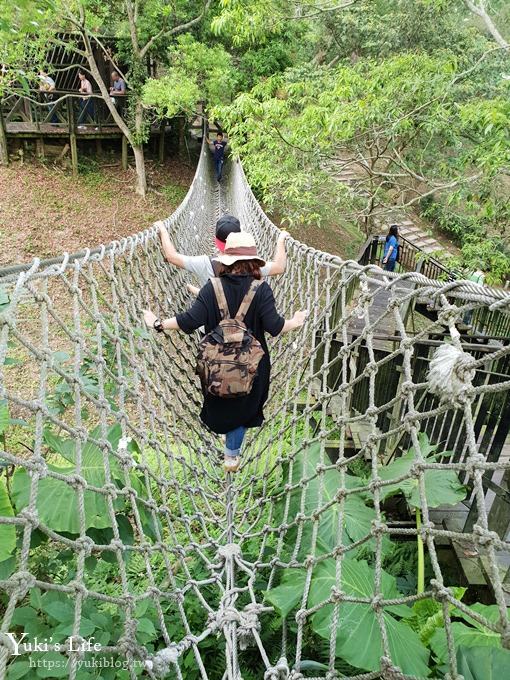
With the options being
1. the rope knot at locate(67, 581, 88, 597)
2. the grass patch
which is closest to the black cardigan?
the rope knot at locate(67, 581, 88, 597)

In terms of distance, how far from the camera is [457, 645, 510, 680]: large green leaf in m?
0.71

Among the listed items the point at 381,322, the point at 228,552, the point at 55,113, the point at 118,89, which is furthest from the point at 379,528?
the point at 55,113

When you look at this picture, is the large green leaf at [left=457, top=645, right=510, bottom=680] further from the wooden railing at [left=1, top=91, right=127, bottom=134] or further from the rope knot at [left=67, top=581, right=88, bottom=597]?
the wooden railing at [left=1, top=91, right=127, bottom=134]

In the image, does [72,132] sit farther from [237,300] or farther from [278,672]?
[278,672]

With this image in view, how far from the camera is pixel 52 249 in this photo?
6727mm

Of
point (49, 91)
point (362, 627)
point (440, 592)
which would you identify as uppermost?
point (49, 91)

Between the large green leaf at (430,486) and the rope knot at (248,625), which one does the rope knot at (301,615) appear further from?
the large green leaf at (430,486)

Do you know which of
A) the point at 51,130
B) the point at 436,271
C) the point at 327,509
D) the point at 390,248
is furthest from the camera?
the point at 51,130

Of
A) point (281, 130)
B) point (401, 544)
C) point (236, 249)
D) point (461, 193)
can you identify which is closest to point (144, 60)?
point (281, 130)

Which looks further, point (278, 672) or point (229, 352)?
point (229, 352)

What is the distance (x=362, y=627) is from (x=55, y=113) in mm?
9619

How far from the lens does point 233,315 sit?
139cm

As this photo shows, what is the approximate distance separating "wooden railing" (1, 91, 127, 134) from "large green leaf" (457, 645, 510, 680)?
889cm

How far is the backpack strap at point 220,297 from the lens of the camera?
1.38 meters
